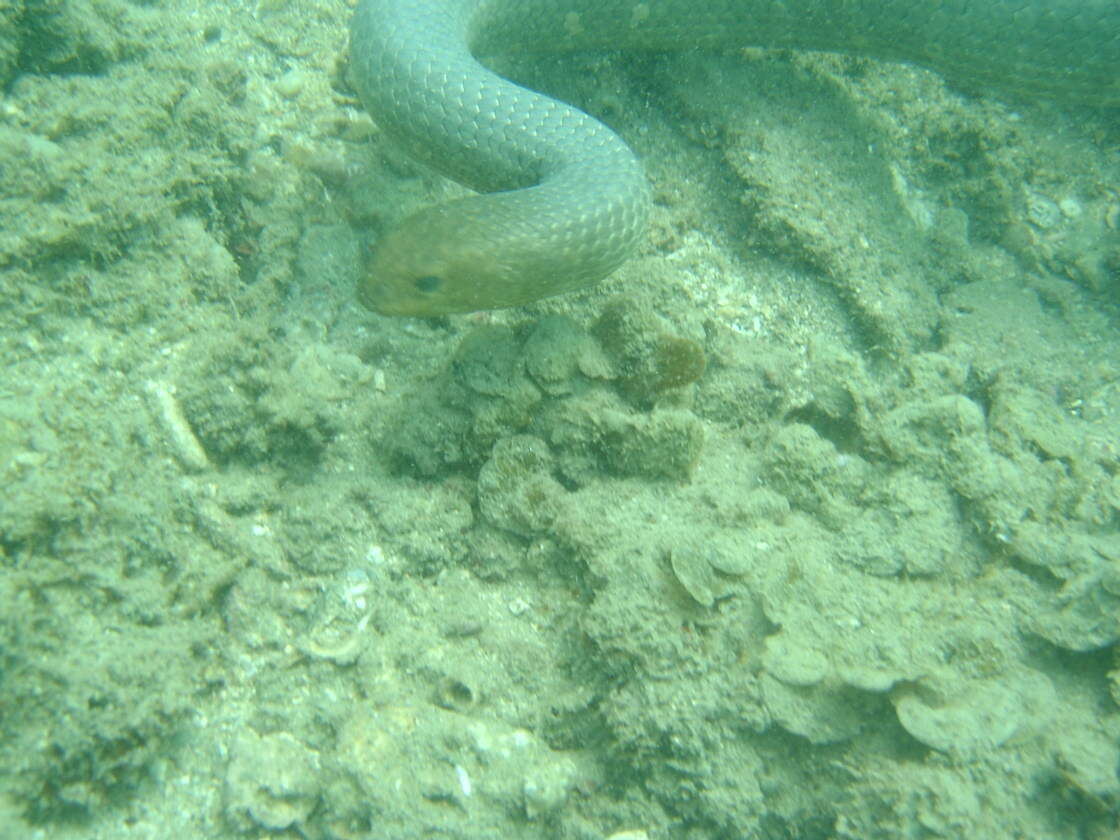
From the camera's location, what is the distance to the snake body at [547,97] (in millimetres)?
3031

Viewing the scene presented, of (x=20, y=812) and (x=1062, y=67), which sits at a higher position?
(x=1062, y=67)

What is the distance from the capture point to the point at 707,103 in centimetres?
438

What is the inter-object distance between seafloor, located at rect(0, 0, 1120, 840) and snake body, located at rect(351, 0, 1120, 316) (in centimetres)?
38

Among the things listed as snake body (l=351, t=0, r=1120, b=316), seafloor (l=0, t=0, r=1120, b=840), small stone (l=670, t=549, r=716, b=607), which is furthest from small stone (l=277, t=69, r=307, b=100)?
small stone (l=670, t=549, r=716, b=607)

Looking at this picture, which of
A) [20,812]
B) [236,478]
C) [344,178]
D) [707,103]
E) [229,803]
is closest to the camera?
[20,812]

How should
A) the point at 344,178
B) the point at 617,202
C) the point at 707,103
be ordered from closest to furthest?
the point at 617,202, the point at 344,178, the point at 707,103

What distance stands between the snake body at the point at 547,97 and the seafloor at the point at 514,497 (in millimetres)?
378

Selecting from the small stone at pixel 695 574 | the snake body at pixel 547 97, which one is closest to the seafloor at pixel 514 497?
the small stone at pixel 695 574

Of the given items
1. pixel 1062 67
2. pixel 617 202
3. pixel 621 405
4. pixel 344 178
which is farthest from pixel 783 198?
pixel 344 178

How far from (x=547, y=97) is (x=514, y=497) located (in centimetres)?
241

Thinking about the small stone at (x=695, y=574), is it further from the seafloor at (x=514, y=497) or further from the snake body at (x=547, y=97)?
the snake body at (x=547, y=97)

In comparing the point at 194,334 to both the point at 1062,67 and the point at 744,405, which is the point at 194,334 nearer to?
the point at 744,405

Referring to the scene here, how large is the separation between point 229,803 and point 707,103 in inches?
183

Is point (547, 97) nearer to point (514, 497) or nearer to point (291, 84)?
point (291, 84)
